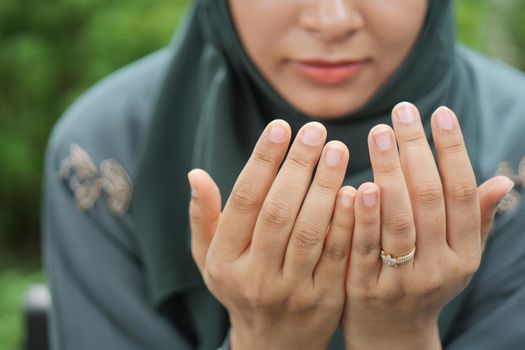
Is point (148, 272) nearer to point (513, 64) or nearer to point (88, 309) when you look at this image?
point (88, 309)

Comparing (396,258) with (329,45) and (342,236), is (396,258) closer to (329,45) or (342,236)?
(342,236)

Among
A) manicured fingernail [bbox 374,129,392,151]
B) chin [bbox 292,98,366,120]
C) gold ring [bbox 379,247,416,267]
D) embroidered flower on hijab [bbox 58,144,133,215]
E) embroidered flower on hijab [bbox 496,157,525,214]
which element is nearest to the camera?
manicured fingernail [bbox 374,129,392,151]

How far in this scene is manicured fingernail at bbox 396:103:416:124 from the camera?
140cm

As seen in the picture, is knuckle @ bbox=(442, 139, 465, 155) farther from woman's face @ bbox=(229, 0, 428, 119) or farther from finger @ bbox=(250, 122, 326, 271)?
woman's face @ bbox=(229, 0, 428, 119)

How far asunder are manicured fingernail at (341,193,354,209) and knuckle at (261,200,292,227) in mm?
82

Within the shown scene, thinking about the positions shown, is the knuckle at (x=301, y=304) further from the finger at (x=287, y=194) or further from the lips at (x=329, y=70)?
the lips at (x=329, y=70)

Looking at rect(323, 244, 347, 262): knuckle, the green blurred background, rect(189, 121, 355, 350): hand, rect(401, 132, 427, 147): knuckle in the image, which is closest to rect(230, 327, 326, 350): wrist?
rect(189, 121, 355, 350): hand

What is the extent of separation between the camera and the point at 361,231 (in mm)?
1434

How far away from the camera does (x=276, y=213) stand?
56.8 inches

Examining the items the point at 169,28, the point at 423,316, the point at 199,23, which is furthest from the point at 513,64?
the point at 423,316

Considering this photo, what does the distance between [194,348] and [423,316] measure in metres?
0.59

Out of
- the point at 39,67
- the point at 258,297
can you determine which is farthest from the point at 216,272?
the point at 39,67

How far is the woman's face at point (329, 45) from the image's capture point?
5.33ft

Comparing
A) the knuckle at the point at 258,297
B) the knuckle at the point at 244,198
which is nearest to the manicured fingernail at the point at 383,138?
the knuckle at the point at 244,198
